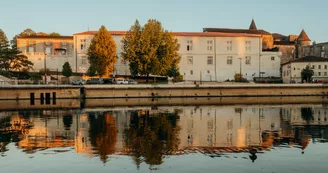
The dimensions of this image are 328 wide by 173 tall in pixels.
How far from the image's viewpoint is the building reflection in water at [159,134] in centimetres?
2095

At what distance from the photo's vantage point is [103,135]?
26.1m

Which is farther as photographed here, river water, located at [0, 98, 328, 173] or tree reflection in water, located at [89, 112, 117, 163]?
tree reflection in water, located at [89, 112, 117, 163]

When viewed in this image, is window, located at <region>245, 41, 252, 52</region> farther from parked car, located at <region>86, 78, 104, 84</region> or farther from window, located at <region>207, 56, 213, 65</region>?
parked car, located at <region>86, 78, 104, 84</region>

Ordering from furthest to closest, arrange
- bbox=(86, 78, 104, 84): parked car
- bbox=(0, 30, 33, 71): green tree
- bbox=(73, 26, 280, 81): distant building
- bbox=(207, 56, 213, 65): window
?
1. bbox=(207, 56, 213, 65): window
2. bbox=(73, 26, 280, 81): distant building
3. bbox=(0, 30, 33, 71): green tree
4. bbox=(86, 78, 104, 84): parked car

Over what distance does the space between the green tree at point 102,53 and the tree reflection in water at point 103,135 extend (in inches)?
1486

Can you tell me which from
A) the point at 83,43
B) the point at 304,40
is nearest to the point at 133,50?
the point at 83,43

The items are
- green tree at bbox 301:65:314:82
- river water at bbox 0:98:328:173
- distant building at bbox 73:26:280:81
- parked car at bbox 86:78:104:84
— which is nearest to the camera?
river water at bbox 0:98:328:173

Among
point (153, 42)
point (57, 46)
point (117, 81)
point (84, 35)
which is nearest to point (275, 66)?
point (153, 42)

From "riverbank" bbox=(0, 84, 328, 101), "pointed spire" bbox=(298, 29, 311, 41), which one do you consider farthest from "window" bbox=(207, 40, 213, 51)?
"pointed spire" bbox=(298, 29, 311, 41)

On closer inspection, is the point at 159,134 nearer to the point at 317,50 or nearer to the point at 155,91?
the point at 155,91

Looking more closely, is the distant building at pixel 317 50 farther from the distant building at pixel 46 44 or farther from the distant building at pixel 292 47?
the distant building at pixel 46 44

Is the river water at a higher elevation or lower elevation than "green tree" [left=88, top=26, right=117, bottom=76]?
lower

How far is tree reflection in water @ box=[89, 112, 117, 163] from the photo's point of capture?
20.5m

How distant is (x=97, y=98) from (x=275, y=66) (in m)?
46.2
